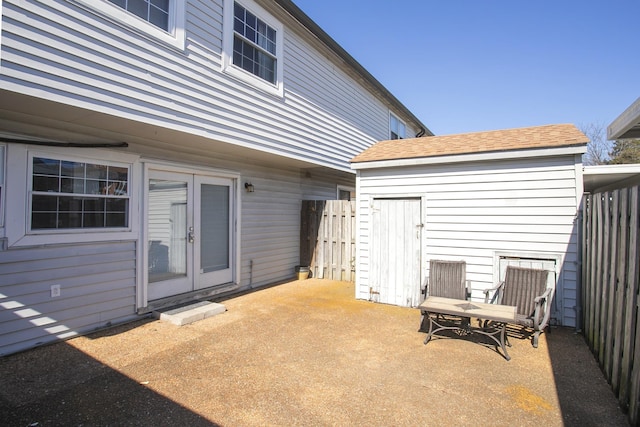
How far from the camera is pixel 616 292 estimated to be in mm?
3271

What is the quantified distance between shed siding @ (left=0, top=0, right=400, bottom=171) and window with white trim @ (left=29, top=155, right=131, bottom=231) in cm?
109

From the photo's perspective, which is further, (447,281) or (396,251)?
(396,251)

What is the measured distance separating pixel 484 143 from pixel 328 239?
431 centimetres

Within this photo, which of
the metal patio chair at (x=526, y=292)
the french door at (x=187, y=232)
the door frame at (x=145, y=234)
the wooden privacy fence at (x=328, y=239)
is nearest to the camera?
the metal patio chair at (x=526, y=292)

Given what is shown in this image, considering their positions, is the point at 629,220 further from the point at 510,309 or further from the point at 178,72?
the point at 178,72

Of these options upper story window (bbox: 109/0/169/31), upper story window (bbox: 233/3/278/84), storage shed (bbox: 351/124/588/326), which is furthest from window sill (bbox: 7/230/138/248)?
storage shed (bbox: 351/124/588/326)

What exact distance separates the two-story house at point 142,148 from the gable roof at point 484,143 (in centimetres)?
209

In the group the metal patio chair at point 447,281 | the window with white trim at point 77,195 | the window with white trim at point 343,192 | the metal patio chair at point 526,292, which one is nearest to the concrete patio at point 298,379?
the metal patio chair at point 526,292

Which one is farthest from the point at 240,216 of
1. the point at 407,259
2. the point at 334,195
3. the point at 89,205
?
the point at 334,195

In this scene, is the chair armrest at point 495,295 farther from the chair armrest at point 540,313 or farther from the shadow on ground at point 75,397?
the shadow on ground at point 75,397

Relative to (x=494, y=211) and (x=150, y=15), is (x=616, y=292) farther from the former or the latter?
(x=150, y=15)

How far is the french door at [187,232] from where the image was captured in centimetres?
571

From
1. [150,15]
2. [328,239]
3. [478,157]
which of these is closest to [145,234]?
[150,15]

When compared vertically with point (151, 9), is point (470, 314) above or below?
below
